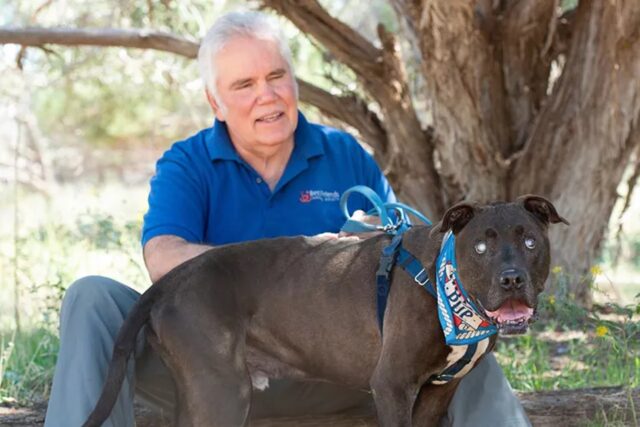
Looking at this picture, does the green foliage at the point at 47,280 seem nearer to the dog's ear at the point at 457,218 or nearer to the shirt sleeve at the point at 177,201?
the shirt sleeve at the point at 177,201

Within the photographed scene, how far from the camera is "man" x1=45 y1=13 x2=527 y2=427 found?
423 cm

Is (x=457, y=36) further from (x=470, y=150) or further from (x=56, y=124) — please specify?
(x=56, y=124)

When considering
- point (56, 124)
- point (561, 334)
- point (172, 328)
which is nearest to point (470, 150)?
point (561, 334)

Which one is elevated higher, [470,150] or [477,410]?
[470,150]

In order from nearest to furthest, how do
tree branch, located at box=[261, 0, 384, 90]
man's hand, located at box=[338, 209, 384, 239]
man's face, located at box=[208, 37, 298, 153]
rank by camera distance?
man's hand, located at box=[338, 209, 384, 239]
man's face, located at box=[208, 37, 298, 153]
tree branch, located at box=[261, 0, 384, 90]

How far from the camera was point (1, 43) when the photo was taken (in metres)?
6.86

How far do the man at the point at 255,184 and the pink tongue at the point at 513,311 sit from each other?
78 centimetres

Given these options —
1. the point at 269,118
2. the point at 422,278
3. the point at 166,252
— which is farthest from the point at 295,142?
the point at 422,278

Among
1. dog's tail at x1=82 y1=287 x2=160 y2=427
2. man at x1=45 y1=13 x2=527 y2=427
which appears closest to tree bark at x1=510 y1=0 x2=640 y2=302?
man at x1=45 y1=13 x2=527 y2=427

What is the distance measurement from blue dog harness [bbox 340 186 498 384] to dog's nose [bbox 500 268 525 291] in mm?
213

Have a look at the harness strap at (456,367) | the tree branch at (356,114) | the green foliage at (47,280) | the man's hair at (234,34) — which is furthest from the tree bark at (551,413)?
the tree branch at (356,114)

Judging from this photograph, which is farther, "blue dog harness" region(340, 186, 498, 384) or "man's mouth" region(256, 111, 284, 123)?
"man's mouth" region(256, 111, 284, 123)

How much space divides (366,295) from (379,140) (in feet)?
10.9

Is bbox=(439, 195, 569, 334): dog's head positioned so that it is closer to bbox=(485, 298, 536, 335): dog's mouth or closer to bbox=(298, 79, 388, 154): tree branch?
bbox=(485, 298, 536, 335): dog's mouth
